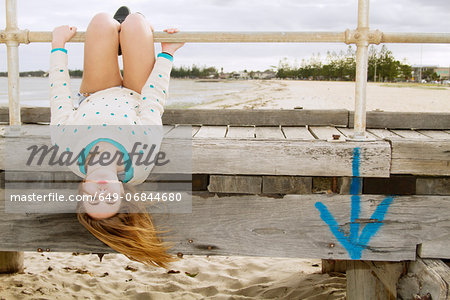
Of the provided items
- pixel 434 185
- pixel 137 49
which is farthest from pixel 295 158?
pixel 137 49

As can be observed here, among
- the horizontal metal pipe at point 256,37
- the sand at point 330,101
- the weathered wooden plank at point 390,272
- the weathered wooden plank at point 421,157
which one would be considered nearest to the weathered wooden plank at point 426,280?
the weathered wooden plank at point 390,272

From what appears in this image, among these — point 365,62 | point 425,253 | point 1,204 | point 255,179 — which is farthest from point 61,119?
point 425,253

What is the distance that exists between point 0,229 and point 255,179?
156 cm

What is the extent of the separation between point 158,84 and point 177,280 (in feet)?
6.83

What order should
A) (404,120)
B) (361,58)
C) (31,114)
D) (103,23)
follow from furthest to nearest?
(31,114) → (404,120) → (103,23) → (361,58)

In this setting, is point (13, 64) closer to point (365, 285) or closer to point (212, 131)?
point (212, 131)

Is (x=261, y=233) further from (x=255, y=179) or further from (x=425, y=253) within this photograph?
(x=425, y=253)

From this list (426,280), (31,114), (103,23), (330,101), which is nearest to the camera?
(426,280)

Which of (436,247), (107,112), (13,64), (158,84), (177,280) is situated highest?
(13,64)

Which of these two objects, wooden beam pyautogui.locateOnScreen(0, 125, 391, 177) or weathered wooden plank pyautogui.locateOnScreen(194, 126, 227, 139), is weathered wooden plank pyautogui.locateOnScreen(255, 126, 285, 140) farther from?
wooden beam pyautogui.locateOnScreen(0, 125, 391, 177)

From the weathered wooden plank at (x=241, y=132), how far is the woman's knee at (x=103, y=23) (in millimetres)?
1082

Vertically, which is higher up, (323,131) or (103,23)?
(103,23)

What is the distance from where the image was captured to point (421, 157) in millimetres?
2514

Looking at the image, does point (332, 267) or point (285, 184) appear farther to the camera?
point (332, 267)
